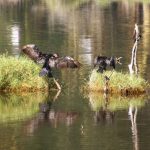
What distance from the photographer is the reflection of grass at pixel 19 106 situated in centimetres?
2686

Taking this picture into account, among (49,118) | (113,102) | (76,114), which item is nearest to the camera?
(49,118)

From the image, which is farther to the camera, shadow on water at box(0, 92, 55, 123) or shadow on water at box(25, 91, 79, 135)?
shadow on water at box(0, 92, 55, 123)

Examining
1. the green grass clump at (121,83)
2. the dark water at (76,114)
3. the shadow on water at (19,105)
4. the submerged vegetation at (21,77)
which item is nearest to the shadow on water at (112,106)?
the dark water at (76,114)

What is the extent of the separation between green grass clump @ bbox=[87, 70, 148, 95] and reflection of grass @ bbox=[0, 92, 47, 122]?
220cm

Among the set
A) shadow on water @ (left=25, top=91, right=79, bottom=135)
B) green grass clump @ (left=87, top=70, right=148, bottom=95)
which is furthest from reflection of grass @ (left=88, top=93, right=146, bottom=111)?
shadow on water @ (left=25, top=91, right=79, bottom=135)

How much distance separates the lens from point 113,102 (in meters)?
29.3

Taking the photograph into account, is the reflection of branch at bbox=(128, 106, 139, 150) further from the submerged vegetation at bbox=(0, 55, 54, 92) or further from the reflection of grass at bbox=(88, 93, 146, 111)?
the submerged vegetation at bbox=(0, 55, 54, 92)

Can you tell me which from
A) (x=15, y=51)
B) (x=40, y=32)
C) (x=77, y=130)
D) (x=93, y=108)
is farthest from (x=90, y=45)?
(x=77, y=130)

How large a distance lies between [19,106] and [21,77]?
2827 millimetres

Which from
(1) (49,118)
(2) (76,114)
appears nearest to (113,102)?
(2) (76,114)

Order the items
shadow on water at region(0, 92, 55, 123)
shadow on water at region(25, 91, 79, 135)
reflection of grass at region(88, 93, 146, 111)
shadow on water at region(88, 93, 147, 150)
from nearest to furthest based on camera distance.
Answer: shadow on water at region(25, 91, 79, 135) → shadow on water at region(88, 93, 147, 150) → shadow on water at region(0, 92, 55, 123) → reflection of grass at region(88, 93, 146, 111)

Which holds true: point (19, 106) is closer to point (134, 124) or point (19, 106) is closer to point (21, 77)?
point (21, 77)

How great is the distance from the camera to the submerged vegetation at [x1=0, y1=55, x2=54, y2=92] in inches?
1246

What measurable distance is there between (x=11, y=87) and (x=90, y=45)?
890 inches
